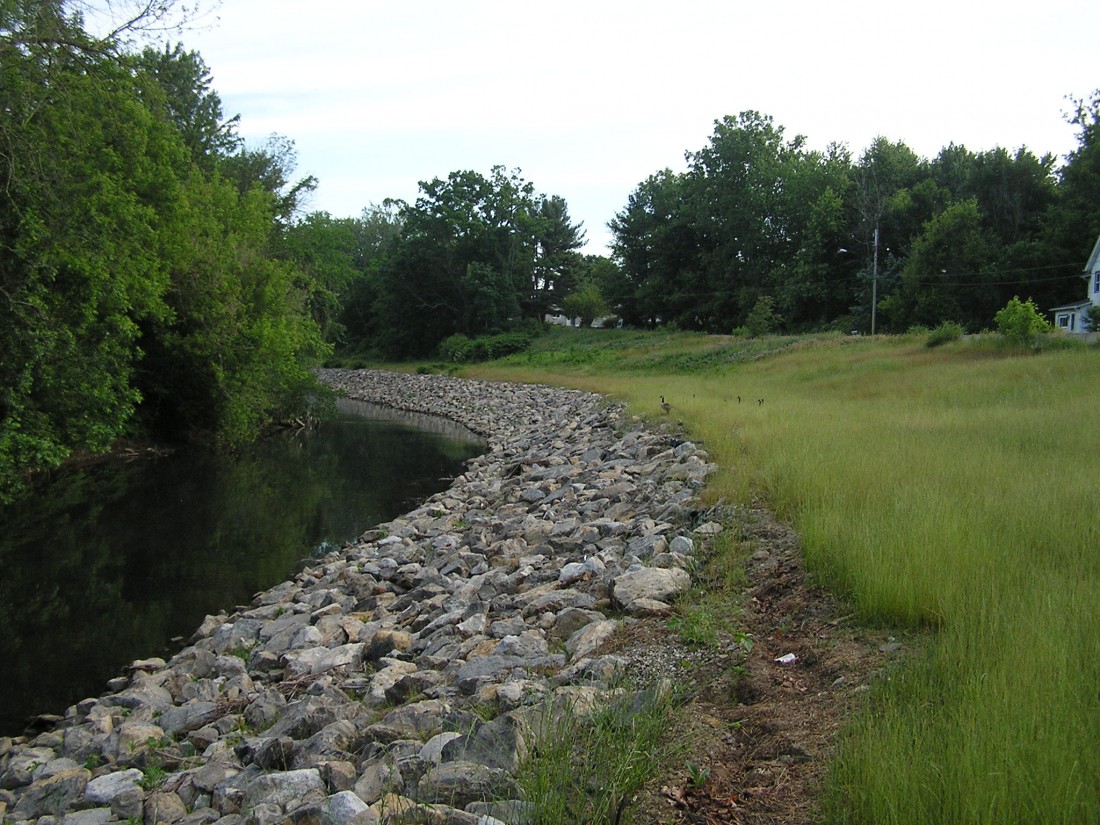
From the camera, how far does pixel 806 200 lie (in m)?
55.6

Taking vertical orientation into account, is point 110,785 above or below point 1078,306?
below

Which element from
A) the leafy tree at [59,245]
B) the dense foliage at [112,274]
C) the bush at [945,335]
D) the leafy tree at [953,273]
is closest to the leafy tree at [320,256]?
the dense foliage at [112,274]

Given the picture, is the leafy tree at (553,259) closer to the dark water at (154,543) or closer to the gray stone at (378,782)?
the dark water at (154,543)

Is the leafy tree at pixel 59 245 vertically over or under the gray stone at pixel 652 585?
over

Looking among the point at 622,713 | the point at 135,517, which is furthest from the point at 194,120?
the point at 622,713

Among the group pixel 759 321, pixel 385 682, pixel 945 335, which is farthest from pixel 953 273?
pixel 385 682

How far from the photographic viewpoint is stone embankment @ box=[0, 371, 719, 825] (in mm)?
3908

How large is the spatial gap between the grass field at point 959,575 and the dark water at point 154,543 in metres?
6.47

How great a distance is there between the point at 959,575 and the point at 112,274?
52.2ft

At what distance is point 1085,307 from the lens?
36219mm

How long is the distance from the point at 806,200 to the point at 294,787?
188ft

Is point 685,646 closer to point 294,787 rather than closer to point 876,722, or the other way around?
point 876,722

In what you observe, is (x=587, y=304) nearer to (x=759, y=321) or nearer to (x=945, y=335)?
(x=759, y=321)

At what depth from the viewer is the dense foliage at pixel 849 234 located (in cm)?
4231
